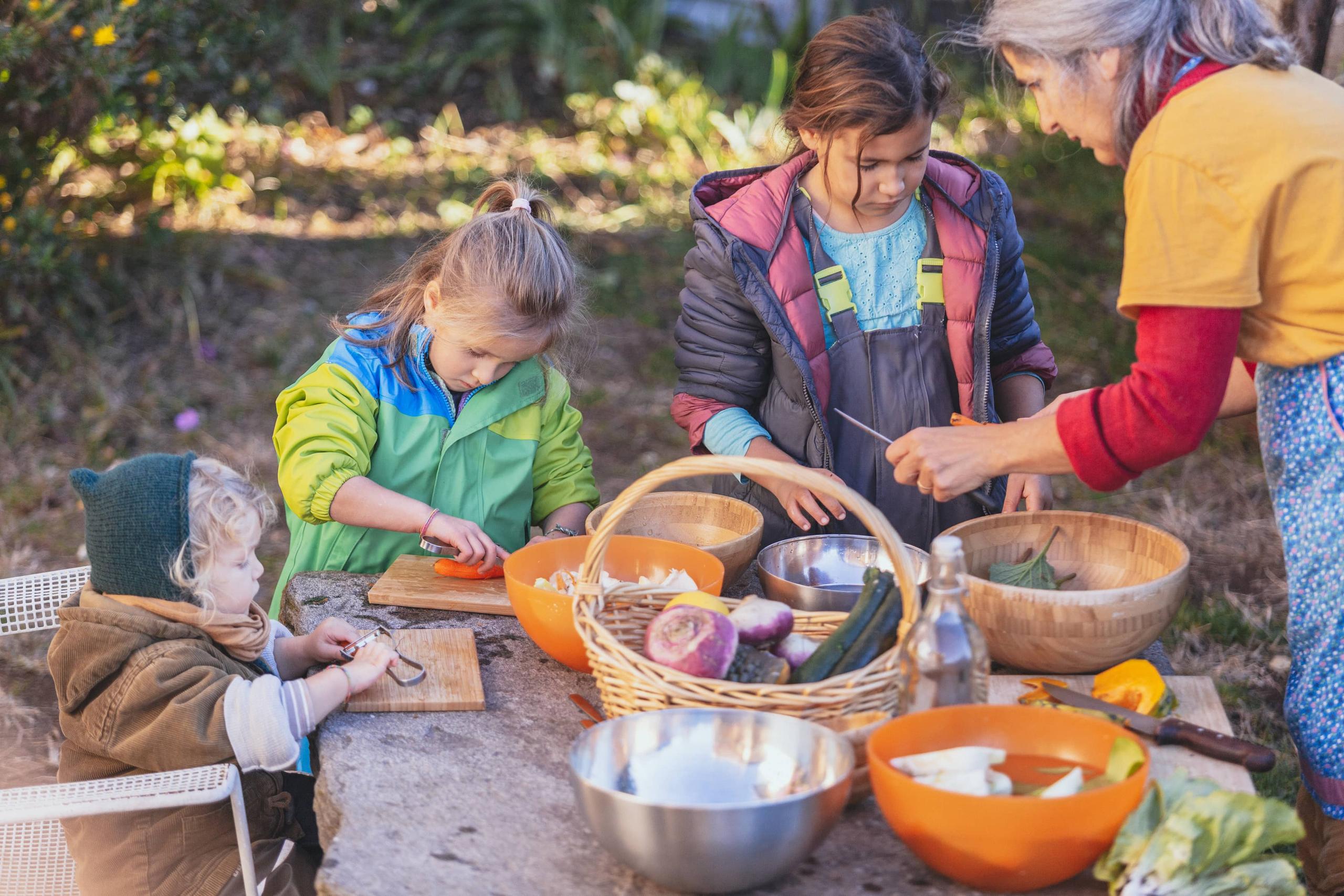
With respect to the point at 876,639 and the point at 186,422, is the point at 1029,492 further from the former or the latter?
the point at 186,422

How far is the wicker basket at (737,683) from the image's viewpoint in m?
1.65

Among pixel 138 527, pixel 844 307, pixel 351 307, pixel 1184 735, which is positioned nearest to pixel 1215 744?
pixel 1184 735

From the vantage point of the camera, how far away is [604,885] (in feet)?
5.28

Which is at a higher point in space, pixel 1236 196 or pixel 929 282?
pixel 1236 196

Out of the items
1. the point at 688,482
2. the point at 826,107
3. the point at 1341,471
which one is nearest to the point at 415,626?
the point at 826,107

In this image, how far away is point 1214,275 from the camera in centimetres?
171

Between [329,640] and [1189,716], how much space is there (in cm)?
142

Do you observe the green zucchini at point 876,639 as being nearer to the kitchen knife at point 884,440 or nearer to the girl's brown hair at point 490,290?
the kitchen knife at point 884,440

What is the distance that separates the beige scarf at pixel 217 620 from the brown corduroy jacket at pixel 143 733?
0.01 meters

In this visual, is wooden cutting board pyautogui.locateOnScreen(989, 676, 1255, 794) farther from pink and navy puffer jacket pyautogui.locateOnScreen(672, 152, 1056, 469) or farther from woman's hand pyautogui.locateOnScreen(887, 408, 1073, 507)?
pink and navy puffer jacket pyautogui.locateOnScreen(672, 152, 1056, 469)

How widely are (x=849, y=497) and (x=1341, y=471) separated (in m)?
0.80

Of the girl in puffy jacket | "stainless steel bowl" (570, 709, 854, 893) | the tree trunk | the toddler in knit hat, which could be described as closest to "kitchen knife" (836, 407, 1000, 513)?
the girl in puffy jacket

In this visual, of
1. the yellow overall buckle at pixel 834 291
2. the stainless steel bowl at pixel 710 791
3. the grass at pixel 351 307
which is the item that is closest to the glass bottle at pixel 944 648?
the stainless steel bowl at pixel 710 791

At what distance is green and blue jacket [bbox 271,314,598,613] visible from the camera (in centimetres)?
259
